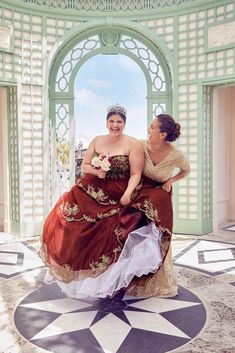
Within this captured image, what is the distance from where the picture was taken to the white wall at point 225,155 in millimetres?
6355

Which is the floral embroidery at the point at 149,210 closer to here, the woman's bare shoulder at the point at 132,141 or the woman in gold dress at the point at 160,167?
the woman in gold dress at the point at 160,167

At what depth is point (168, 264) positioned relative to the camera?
3.31 m

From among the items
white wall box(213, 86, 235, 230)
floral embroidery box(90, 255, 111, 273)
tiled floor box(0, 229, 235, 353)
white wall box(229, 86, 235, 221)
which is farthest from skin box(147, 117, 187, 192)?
white wall box(229, 86, 235, 221)

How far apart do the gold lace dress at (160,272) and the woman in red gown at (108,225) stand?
0.37ft

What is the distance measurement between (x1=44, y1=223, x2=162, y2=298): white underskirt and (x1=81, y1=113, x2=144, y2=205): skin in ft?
1.03

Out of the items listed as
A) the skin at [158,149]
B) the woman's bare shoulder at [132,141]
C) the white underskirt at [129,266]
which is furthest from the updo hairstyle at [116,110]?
the white underskirt at [129,266]

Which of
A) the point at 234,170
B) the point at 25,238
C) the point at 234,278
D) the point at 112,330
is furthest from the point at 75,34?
the point at 112,330

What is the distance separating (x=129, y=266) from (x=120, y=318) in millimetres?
370

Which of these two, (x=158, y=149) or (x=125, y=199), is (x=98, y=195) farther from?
(x=158, y=149)

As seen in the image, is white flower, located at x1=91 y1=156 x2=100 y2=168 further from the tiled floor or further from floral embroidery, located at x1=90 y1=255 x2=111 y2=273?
the tiled floor

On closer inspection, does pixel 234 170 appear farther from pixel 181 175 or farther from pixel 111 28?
pixel 181 175

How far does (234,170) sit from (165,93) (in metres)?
1.98

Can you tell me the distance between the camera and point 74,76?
5922mm

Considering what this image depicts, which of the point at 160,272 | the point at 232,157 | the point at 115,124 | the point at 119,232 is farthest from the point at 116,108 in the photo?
the point at 232,157
